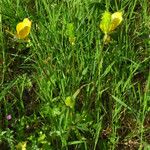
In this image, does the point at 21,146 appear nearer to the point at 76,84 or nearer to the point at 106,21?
the point at 76,84

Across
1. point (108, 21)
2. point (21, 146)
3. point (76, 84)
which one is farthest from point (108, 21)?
point (21, 146)

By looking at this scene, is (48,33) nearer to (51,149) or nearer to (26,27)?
(26,27)

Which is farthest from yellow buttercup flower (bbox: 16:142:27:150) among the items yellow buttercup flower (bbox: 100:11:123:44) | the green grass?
yellow buttercup flower (bbox: 100:11:123:44)

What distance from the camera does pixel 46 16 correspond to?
2.20 meters

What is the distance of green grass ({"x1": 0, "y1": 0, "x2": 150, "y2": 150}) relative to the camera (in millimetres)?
1729

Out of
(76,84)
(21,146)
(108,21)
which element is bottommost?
(21,146)

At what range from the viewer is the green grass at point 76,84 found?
173 centimetres

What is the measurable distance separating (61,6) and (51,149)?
755 millimetres

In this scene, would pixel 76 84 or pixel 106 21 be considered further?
pixel 76 84

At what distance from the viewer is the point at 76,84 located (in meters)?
1.83

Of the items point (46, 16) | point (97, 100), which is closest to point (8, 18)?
point (46, 16)

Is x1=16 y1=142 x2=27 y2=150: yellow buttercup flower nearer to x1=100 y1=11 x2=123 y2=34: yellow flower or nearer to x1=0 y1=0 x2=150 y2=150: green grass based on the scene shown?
x1=0 y1=0 x2=150 y2=150: green grass

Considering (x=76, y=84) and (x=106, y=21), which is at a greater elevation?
(x=106, y=21)

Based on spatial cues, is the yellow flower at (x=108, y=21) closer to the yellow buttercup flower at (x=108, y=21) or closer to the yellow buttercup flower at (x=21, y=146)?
the yellow buttercup flower at (x=108, y=21)
